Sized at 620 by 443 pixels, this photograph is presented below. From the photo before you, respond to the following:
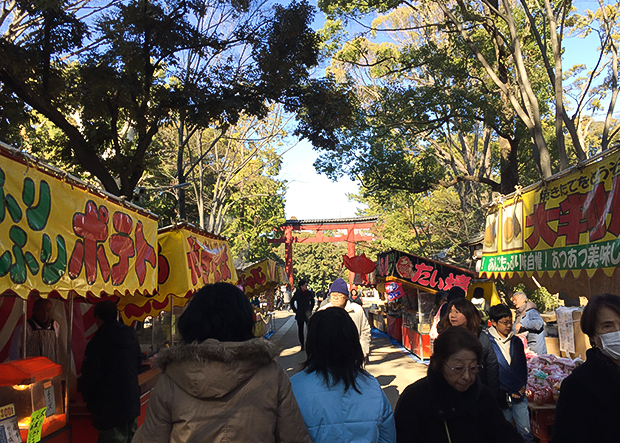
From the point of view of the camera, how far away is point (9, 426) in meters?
3.66

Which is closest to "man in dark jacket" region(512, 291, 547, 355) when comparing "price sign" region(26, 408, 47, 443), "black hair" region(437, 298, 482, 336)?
"black hair" region(437, 298, 482, 336)

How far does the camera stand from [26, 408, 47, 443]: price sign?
388cm

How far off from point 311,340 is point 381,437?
0.59 metres

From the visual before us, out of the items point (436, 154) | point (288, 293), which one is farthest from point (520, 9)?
point (288, 293)

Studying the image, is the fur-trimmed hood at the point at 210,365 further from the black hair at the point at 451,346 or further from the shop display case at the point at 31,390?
the shop display case at the point at 31,390

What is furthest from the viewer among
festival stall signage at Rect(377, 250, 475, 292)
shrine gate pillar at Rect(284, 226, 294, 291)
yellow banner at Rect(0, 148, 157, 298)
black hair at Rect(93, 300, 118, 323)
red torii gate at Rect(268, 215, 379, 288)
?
red torii gate at Rect(268, 215, 379, 288)

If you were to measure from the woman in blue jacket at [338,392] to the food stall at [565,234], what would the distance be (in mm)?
2860

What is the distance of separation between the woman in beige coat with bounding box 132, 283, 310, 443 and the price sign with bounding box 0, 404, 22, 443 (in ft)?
6.56

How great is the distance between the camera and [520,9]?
13.5 m

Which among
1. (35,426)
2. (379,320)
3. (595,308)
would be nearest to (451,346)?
(595,308)

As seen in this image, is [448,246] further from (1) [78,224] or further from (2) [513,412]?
(1) [78,224]

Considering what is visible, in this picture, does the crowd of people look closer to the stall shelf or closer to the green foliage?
the stall shelf

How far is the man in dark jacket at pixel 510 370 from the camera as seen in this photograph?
4.68 m

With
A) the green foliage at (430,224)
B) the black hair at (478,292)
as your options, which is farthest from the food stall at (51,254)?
the green foliage at (430,224)
